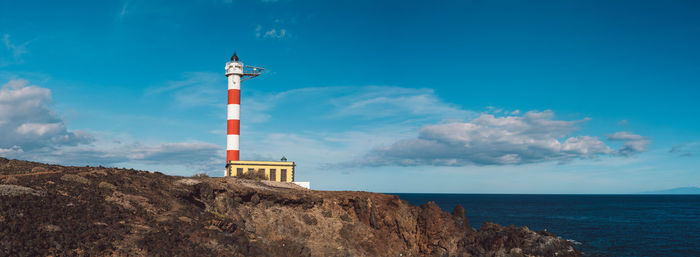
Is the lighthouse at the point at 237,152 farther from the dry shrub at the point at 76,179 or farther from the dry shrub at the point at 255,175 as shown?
the dry shrub at the point at 76,179

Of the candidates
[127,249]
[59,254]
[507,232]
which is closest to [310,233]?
[127,249]

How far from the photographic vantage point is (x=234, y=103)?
58.9 m

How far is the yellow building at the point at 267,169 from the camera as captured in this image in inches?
2109

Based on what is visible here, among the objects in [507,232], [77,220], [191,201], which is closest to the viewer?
[77,220]

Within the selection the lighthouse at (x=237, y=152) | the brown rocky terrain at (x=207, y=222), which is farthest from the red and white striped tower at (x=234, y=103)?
the brown rocky terrain at (x=207, y=222)

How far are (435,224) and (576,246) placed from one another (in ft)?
67.5

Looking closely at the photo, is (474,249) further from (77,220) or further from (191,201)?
(77,220)

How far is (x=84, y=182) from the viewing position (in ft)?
83.0

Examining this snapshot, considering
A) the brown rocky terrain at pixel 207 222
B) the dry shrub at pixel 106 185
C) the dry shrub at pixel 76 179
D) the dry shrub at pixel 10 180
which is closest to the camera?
the brown rocky terrain at pixel 207 222

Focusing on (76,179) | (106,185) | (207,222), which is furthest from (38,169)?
(207,222)

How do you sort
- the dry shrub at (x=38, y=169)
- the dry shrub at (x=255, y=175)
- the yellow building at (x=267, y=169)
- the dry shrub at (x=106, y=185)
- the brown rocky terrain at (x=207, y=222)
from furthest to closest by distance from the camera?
1. the yellow building at (x=267, y=169)
2. the dry shrub at (x=255, y=175)
3. the dry shrub at (x=38, y=169)
4. the dry shrub at (x=106, y=185)
5. the brown rocky terrain at (x=207, y=222)

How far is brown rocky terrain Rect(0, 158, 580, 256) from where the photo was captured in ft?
61.9

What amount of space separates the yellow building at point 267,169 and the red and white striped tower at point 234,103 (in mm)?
2614

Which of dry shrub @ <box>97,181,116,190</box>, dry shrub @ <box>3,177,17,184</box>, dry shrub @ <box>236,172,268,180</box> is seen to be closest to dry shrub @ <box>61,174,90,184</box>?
dry shrub @ <box>97,181,116,190</box>
